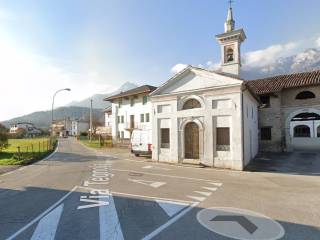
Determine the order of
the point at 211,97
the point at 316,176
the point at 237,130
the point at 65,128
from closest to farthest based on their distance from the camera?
the point at 316,176, the point at 237,130, the point at 211,97, the point at 65,128

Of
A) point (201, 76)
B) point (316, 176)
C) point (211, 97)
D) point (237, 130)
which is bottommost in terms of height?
point (316, 176)

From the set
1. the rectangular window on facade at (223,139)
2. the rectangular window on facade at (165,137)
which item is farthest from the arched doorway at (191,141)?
the rectangular window on facade at (223,139)

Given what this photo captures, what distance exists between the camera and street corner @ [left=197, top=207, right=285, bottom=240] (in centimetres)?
588

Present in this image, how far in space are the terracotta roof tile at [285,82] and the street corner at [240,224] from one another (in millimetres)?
20604

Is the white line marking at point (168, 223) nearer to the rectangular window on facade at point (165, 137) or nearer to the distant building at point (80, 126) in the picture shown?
the rectangular window on facade at point (165, 137)

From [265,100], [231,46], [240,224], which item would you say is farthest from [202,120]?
[265,100]

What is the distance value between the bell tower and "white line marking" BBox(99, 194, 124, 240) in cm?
1919

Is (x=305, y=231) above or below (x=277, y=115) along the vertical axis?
below

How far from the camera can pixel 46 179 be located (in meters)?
13.0

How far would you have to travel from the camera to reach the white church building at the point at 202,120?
16828 mm

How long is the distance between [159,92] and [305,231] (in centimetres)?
1592

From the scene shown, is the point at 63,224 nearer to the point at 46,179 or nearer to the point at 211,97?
the point at 46,179

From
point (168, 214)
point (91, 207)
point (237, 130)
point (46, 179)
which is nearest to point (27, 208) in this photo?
point (91, 207)

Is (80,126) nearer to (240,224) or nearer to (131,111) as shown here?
(131,111)
